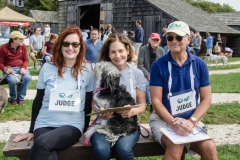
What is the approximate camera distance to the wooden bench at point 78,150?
2980 millimetres

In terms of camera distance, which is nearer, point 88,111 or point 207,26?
point 88,111

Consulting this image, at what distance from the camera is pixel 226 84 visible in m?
10.5

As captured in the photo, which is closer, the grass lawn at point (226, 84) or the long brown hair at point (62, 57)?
the long brown hair at point (62, 57)

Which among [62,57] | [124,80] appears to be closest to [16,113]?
[62,57]

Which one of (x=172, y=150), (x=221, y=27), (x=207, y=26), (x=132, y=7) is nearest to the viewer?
(x=172, y=150)

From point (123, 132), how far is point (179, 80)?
797mm

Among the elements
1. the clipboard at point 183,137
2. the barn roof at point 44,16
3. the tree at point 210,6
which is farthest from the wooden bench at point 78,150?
the tree at point 210,6

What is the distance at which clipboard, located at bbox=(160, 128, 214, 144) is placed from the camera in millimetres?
2834

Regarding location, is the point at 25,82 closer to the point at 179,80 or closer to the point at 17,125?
the point at 17,125

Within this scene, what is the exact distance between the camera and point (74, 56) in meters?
3.30

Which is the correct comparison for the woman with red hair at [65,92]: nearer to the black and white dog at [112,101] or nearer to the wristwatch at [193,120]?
the black and white dog at [112,101]

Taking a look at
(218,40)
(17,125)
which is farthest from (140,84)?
(218,40)

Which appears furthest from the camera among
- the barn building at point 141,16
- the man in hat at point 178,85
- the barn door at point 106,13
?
the barn door at point 106,13

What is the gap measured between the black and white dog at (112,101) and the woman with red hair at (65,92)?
0.18 m
